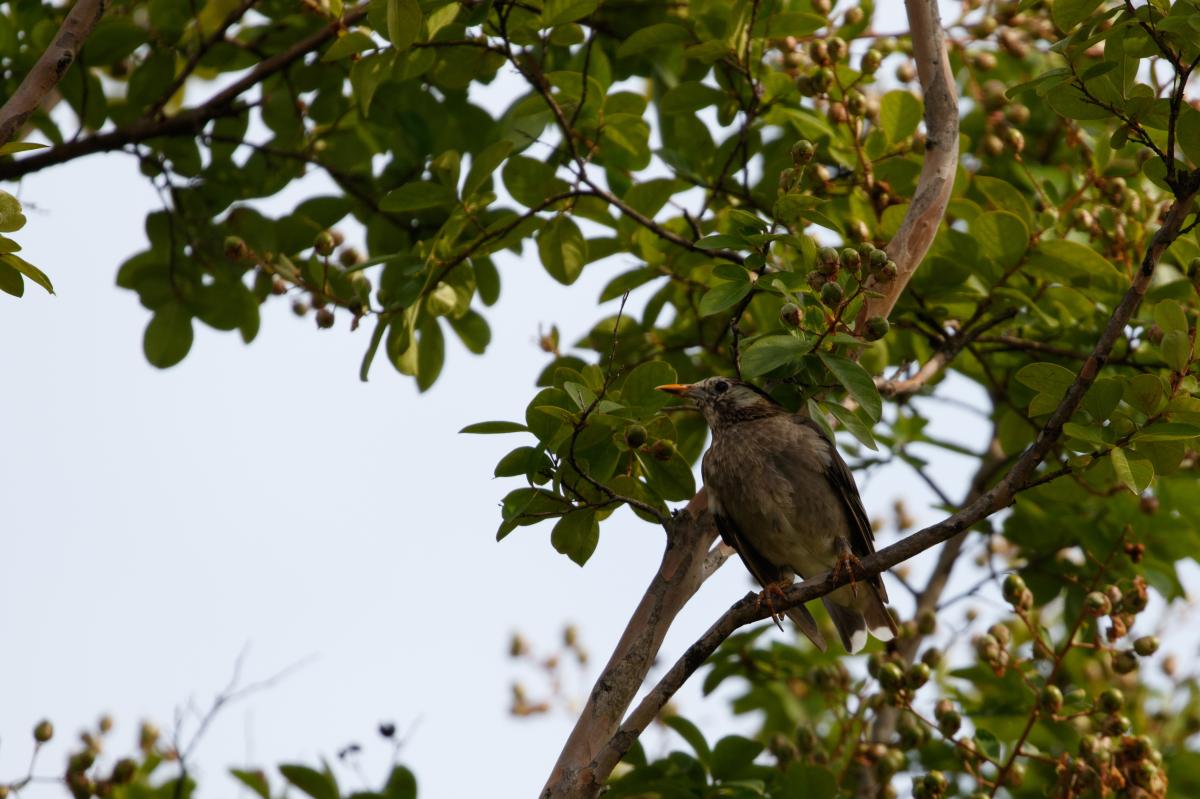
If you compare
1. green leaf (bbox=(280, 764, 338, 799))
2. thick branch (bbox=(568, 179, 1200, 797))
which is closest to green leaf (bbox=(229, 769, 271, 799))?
green leaf (bbox=(280, 764, 338, 799))

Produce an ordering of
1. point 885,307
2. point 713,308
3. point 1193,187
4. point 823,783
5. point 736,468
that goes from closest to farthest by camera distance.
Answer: point 1193,187
point 713,308
point 885,307
point 823,783
point 736,468

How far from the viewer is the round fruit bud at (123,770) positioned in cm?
466

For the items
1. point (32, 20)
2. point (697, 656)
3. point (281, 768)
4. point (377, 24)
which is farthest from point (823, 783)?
point (32, 20)

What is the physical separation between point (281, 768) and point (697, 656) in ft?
6.30

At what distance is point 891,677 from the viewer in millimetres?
4512

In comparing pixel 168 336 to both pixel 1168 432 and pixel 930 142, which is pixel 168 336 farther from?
pixel 1168 432

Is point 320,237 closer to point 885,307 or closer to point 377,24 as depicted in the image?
point 377,24

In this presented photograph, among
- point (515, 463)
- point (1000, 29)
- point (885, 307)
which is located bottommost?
point (515, 463)

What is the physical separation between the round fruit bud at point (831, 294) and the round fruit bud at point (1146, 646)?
187 cm

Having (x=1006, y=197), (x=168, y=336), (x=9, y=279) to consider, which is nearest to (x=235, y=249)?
(x=168, y=336)

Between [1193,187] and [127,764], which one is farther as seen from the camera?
[127,764]

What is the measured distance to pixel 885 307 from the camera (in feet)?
13.4

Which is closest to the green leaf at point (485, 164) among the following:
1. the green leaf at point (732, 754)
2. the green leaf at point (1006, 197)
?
the green leaf at point (1006, 197)

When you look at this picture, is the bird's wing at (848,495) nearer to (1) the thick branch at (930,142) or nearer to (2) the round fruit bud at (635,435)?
(1) the thick branch at (930,142)
